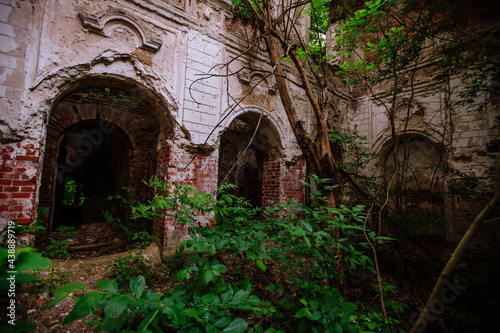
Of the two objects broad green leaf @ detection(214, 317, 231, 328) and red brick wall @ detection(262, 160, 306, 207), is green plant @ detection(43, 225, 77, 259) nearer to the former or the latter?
broad green leaf @ detection(214, 317, 231, 328)

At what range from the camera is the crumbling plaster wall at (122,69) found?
269cm

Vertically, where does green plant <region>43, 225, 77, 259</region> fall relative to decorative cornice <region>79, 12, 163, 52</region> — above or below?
below

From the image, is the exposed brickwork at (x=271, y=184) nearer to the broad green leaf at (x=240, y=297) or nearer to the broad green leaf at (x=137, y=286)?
the broad green leaf at (x=240, y=297)

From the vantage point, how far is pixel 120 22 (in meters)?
3.39

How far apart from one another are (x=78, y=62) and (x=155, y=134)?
393 centimetres

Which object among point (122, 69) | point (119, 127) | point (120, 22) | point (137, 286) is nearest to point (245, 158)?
point (119, 127)

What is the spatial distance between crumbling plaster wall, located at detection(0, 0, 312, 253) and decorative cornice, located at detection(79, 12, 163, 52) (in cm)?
1

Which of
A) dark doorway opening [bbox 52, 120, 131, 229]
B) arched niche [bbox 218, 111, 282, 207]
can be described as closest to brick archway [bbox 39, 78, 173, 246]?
dark doorway opening [bbox 52, 120, 131, 229]

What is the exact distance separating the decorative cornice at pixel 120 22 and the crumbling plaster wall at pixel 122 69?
0.01 metres

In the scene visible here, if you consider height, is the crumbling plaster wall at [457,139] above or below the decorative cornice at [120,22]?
below

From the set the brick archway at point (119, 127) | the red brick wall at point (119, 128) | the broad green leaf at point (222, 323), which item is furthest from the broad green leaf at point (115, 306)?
the red brick wall at point (119, 128)

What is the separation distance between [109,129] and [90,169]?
14.1ft

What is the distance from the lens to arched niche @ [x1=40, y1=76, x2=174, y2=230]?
394cm

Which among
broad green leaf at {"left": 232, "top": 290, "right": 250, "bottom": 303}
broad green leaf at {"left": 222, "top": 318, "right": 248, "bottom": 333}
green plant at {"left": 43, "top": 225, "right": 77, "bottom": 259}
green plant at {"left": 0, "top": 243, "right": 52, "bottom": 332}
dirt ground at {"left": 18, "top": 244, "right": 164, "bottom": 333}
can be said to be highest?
green plant at {"left": 0, "top": 243, "right": 52, "bottom": 332}
